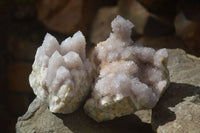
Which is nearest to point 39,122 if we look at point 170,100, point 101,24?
point 170,100

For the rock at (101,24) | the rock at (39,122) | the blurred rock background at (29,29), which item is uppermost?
the blurred rock background at (29,29)

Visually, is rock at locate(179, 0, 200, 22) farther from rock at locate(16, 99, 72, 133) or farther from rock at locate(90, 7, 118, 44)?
rock at locate(16, 99, 72, 133)

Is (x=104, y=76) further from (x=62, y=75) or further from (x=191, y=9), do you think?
(x=191, y=9)

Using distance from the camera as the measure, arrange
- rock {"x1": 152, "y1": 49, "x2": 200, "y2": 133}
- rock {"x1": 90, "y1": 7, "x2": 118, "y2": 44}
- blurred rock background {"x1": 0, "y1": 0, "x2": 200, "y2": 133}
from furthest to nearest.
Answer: blurred rock background {"x1": 0, "y1": 0, "x2": 200, "y2": 133}, rock {"x1": 90, "y1": 7, "x2": 118, "y2": 44}, rock {"x1": 152, "y1": 49, "x2": 200, "y2": 133}

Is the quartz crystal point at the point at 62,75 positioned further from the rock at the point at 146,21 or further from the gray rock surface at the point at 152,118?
the rock at the point at 146,21

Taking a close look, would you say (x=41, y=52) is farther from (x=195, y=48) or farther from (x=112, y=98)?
(x=195, y=48)

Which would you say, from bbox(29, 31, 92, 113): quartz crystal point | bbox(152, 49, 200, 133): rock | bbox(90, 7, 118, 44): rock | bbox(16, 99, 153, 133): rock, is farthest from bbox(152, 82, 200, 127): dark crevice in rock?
bbox(90, 7, 118, 44): rock

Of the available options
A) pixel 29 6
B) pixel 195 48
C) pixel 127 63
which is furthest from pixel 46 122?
pixel 29 6

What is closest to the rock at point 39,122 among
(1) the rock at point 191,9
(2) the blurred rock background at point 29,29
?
(1) the rock at point 191,9
